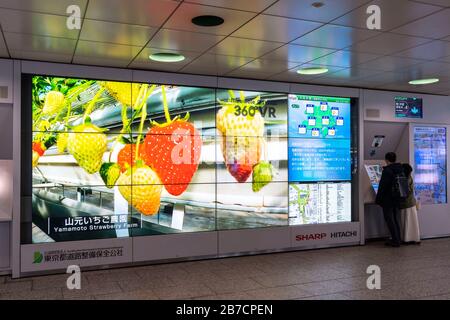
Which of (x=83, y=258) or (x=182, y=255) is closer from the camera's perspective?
(x=83, y=258)

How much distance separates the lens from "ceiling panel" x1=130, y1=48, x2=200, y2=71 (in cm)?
515

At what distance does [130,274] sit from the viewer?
5.55 meters

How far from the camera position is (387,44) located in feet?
15.9

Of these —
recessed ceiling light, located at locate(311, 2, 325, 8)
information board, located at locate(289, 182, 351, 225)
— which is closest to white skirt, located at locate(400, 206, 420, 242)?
information board, located at locate(289, 182, 351, 225)

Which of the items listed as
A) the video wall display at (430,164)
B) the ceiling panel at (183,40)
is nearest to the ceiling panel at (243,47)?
the ceiling panel at (183,40)

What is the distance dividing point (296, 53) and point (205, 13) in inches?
67.4

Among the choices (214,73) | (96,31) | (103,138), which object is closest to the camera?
(96,31)

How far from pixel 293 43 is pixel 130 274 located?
3455mm

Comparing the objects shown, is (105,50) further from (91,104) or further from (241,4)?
(241,4)

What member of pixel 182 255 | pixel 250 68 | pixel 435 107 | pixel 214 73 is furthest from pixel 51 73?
pixel 435 107

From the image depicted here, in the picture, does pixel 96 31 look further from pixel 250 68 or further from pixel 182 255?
pixel 182 255

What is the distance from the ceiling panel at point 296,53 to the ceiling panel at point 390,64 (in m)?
0.85

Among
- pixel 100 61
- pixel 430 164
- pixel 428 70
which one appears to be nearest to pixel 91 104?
pixel 100 61

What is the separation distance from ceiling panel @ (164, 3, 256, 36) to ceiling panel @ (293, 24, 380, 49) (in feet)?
2.71
